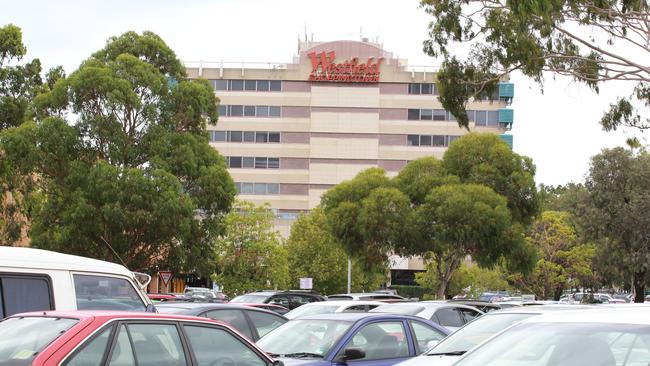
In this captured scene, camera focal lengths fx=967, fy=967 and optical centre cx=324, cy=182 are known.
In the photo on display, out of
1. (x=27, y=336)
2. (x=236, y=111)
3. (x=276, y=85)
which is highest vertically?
(x=276, y=85)

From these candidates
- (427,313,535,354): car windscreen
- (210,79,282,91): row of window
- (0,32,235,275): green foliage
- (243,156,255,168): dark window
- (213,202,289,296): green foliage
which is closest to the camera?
(427,313,535,354): car windscreen

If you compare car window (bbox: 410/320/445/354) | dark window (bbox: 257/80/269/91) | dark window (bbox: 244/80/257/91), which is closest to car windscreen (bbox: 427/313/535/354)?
car window (bbox: 410/320/445/354)

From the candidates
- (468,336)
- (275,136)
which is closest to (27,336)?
(468,336)

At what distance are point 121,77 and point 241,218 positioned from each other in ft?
67.9

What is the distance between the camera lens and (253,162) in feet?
273

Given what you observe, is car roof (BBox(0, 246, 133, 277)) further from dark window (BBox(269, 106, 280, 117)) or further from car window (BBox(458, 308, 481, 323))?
dark window (BBox(269, 106, 280, 117))

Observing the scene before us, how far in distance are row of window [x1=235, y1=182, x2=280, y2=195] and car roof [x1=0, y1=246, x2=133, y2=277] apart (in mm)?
72103

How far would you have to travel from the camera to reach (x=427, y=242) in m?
40.2

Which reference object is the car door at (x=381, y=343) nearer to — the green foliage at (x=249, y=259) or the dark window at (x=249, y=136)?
the green foliage at (x=249, y=259)

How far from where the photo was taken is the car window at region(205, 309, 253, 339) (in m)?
13.6

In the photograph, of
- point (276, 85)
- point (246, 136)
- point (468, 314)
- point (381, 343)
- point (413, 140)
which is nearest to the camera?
point (381, 343)

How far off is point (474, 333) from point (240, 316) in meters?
4.21

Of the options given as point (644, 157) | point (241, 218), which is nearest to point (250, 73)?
point (241, 218)

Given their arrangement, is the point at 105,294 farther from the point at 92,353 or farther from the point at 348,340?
the point at 92,353
